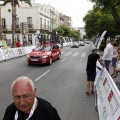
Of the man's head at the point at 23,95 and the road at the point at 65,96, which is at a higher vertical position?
the man's head at the point at 23,95

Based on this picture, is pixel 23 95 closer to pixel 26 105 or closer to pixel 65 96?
pixel 26 105

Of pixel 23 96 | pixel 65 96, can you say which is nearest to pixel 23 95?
pixel 23 96

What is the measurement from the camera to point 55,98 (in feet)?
24.2

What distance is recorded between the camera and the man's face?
190 cm

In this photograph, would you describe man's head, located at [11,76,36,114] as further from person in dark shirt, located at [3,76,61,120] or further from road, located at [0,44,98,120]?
road, located at [0,44,98,120]

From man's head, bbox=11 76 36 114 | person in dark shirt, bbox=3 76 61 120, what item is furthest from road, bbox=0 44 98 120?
man's head, bbox=11 76 36 114

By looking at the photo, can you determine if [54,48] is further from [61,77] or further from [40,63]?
[61,77]

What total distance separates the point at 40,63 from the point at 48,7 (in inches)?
2363

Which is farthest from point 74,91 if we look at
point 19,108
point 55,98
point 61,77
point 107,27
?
point 107,27

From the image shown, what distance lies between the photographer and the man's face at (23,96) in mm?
1898

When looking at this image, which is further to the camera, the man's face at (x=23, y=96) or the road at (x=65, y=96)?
the road at (x=65, y=96)

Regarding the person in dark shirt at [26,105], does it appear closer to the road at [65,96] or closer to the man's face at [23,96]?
the man's face at [23,96]

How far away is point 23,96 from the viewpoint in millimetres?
1896

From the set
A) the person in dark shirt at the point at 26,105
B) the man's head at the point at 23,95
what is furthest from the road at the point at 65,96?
the man's head at the point at 23,95
